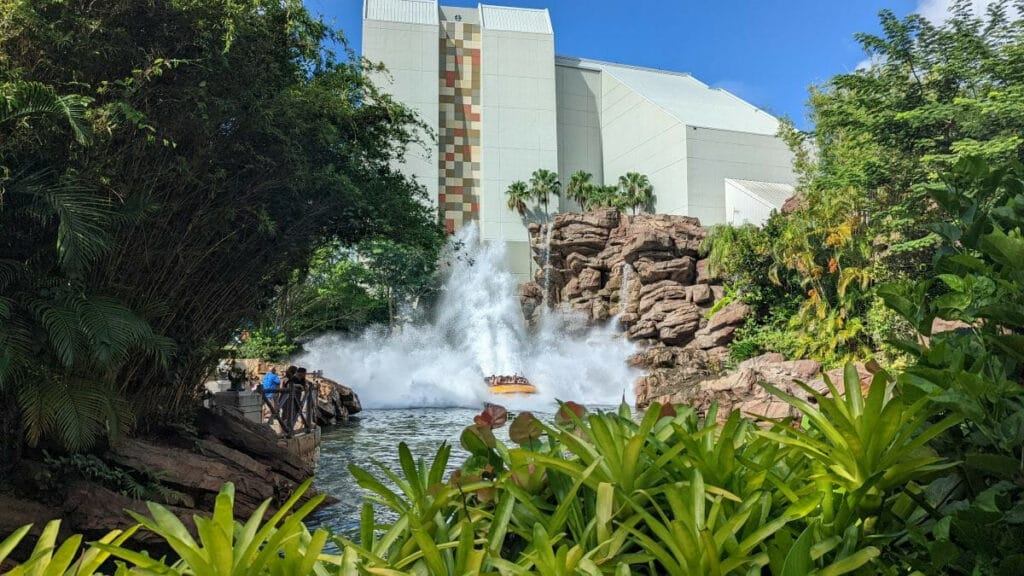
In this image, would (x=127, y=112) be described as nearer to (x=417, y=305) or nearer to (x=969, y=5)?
(x=969, y=5)

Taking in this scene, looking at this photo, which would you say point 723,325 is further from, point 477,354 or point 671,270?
point 477,354

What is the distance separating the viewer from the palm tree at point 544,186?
35.3m

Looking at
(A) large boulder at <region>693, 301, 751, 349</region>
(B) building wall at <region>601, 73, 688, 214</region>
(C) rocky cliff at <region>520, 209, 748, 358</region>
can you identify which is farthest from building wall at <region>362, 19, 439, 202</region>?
(A) large boulder at <region>693, 301, 751, 349</region>

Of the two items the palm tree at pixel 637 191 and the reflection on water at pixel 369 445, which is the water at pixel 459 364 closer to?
the reflection on water at pixel 369 445

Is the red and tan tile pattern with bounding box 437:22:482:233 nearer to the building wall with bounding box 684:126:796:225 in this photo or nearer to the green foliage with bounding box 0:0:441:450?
the building wall with bounding box 684:126:796:225

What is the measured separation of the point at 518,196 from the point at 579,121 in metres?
6.95

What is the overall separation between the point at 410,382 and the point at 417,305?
8876 mm

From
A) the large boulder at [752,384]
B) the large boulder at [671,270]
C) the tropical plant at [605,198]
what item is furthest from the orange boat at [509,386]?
the tropical plant at [605,198]

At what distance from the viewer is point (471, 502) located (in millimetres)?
1534

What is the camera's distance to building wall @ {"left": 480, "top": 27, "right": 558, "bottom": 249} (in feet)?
116

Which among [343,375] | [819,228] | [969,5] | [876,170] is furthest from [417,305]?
[969,5]

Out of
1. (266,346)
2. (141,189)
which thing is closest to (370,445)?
(141,189)

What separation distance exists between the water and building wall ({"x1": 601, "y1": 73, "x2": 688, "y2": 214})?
8568mm

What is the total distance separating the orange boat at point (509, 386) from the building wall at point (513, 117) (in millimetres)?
13543
